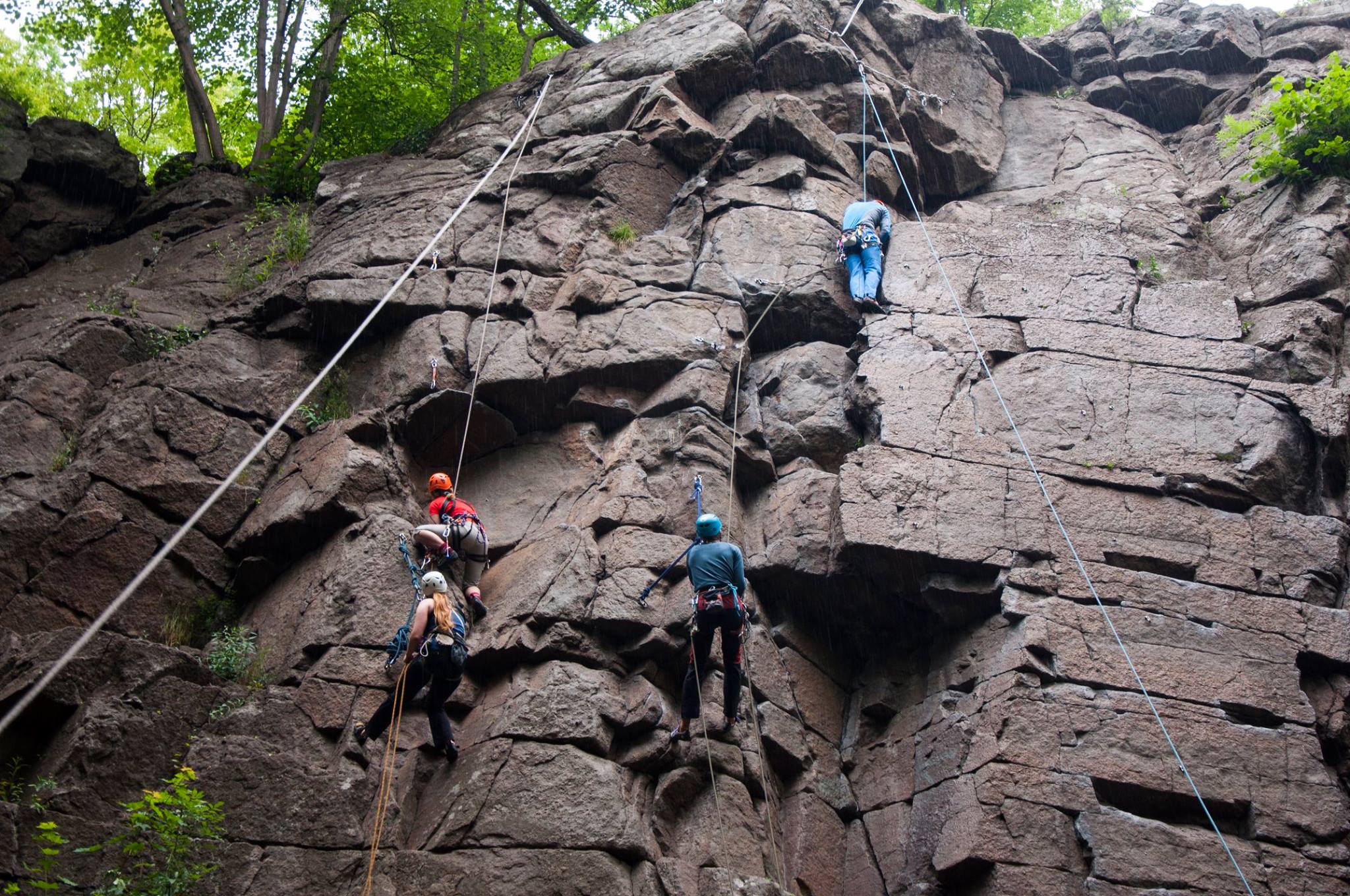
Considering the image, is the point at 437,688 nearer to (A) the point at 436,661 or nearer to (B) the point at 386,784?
(A) the point at 436,661

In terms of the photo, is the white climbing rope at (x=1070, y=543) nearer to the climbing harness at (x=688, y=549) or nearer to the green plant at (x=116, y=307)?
the climbing harness at (x=688, y=549)

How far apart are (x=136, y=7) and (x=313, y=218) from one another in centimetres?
720

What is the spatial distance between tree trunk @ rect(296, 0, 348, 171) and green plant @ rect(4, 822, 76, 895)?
1268cm

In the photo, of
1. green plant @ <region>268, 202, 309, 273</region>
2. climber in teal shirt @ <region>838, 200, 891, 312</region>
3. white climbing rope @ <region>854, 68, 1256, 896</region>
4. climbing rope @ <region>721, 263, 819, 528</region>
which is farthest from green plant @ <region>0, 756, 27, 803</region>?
climber in teal shirt @ <region>838, 200, 891, 312</region>

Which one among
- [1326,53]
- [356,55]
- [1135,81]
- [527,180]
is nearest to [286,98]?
[356,55]

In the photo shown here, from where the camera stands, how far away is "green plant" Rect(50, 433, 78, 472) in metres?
10.3

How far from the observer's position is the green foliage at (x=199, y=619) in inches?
372

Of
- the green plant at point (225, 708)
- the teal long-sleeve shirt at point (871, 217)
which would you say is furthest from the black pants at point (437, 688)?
the teal long-sleeve shirt at point (871, 217)

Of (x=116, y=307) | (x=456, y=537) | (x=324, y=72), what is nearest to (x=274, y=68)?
(x=324, y=72)

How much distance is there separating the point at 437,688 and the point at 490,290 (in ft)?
18.1

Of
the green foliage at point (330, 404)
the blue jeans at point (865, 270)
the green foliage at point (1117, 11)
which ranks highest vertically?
the green foliage at point (1117, 11)

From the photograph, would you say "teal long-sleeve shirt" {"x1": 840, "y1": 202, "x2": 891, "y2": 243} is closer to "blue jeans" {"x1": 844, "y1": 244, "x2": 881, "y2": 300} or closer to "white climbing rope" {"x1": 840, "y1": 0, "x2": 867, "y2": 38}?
"blue jeans" {"x1": 844, "y1": 244, "x2": 881, "y2": 300}

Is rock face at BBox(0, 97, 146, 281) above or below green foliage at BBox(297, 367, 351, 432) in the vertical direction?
above

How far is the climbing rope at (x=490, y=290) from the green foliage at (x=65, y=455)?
3.57 m
